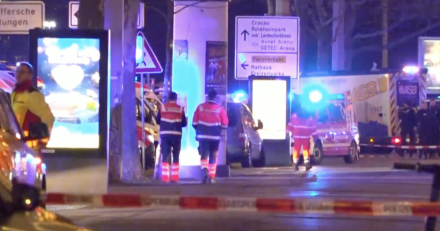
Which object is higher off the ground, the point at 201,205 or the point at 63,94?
the point at 63,94

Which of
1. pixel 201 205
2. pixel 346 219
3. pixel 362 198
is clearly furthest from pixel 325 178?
pixel 201 205

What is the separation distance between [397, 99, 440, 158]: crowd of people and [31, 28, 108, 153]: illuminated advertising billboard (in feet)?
54.3

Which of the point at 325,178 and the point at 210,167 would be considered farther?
the point at 325,178

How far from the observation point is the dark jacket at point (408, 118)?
1128 inches

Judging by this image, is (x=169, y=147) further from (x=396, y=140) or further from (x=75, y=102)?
(x=396, y=140)

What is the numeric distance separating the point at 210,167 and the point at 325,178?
3.35m

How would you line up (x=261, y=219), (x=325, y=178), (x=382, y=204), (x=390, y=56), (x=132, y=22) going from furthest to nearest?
(x=390, y=56) < (x=325, y=178) < (x=132, y=22) < (x=261, y=219) < (x=382, y=204)

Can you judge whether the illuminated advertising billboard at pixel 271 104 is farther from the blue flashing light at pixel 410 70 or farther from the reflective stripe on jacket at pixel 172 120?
the blue flashing light at pixel 410 70

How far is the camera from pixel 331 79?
3102cm

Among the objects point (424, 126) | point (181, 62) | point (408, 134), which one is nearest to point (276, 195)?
point (181, 62)

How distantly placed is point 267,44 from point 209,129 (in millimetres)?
6133

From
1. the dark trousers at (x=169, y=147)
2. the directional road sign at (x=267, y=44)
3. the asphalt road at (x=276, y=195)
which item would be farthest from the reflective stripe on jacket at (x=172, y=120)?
the directional road sign at (x=267, y=44)

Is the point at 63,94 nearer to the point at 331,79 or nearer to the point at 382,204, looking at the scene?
the point at 382,204

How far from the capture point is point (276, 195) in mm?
14969
